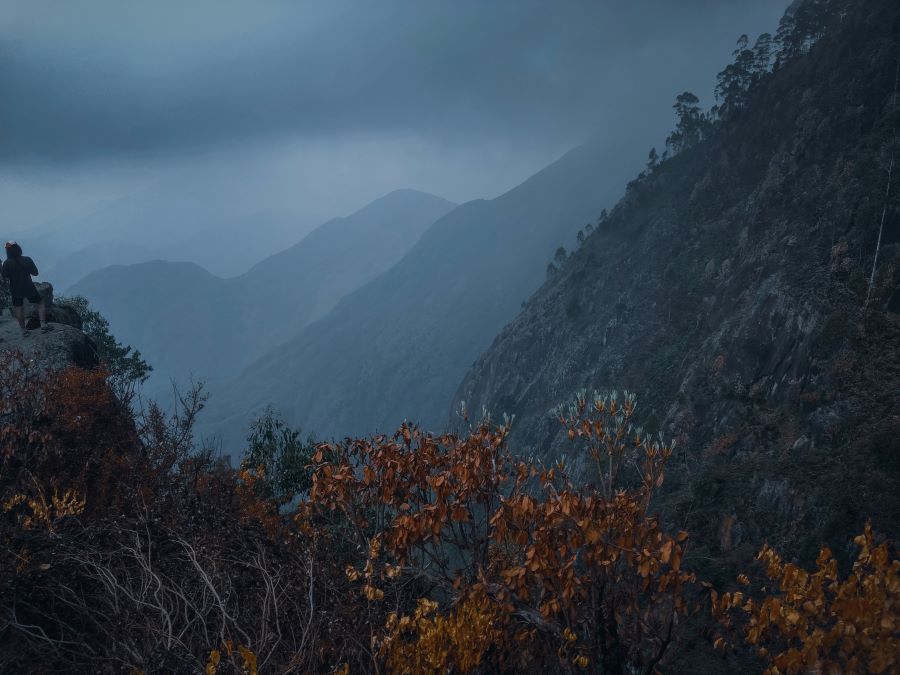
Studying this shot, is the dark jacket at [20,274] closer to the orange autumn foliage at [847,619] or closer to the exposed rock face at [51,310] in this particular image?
the exposed rock face at [51,310]

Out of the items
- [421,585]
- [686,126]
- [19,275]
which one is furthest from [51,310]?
[686,126]

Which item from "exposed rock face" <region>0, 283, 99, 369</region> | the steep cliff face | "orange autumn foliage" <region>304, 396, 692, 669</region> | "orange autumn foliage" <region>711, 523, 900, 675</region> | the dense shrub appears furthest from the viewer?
the steep cliff face

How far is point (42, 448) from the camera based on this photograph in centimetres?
1020

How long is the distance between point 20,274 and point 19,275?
0.04 m

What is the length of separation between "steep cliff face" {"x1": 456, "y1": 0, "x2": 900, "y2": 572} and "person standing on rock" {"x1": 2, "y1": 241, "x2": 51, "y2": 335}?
22.5m

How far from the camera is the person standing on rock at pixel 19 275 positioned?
14.9 metres

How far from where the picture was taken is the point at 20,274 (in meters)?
15.1

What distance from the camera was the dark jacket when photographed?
48.9 feet

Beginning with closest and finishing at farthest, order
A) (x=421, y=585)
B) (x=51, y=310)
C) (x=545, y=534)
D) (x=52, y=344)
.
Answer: (x=545, y=534), (x=421, y=585), (x=52, y=344), (x=51, y=310)

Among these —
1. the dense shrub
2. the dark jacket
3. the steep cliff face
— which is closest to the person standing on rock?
the dark jacket

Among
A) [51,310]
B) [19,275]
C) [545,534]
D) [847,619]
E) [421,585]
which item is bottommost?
[421,585]

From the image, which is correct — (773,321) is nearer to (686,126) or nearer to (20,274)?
(20,274)

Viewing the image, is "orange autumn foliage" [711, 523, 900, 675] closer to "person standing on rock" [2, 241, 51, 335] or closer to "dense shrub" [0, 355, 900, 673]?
"dense shrub" [0, 355, 900, 673]

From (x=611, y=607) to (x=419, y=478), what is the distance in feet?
8.50
